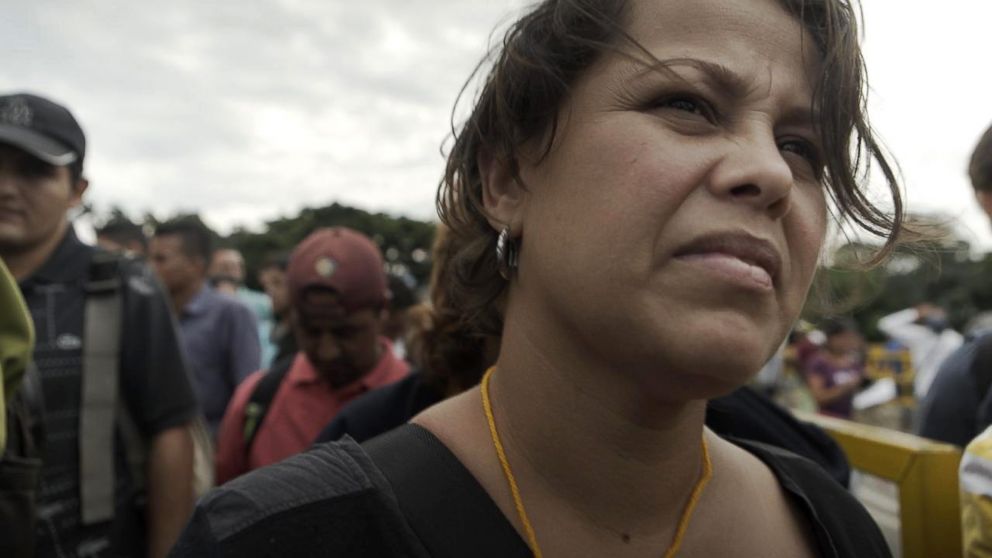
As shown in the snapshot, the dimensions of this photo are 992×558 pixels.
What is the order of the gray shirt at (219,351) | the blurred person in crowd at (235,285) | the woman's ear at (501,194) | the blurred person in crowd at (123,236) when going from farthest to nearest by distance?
1. the blurred person in crowd at (235,285)
2. the blurred person in crowd at (123,236)
3. the gray shirt at (219,351)
4. the woman's ear at (501,194)

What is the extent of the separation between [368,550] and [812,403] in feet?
25.5

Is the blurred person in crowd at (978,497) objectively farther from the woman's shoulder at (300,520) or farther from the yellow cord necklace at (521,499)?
the woman's shoulder at (300,520)

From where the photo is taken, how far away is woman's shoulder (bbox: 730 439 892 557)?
4.67 feet

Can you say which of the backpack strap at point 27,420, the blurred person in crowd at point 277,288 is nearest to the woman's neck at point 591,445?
the backpack strap at point 27,420

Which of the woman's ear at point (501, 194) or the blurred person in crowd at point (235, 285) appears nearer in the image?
the woman's ear at point (501, 194)

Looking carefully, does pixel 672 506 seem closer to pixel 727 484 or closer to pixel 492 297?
pixel 727 484

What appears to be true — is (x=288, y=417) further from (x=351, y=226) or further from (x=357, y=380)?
(x=351, y=226)

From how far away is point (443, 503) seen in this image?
1.18 m

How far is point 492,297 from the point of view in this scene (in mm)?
1636

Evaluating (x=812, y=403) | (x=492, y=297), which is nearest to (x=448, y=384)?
(x=492, y=297)

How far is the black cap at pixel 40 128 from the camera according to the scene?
99.3 inches

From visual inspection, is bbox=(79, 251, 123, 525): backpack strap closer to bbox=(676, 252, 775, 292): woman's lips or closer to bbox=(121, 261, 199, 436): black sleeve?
bbox=(121, 261, 199, 436): black sleeve

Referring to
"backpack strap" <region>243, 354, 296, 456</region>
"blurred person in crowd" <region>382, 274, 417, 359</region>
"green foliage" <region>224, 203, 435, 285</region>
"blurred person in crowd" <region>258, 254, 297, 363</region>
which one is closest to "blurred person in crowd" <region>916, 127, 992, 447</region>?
"backpack strap" <region>243, 354, 296, 456</region>

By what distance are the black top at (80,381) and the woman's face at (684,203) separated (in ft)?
5.71
